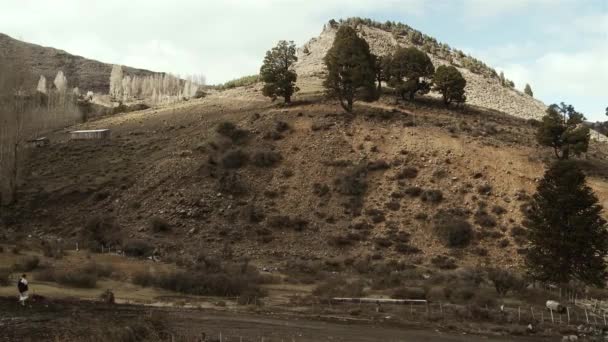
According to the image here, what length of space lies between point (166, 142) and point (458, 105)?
35.9 m

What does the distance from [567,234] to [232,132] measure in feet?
124

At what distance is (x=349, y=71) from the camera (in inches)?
2462

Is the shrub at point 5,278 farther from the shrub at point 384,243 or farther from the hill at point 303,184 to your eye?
the shrub at point 384,243

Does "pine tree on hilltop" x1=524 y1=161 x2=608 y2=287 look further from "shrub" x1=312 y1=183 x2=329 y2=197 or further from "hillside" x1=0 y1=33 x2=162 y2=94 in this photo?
"hillside" x1=0 y1=33 x2=162 y2=94

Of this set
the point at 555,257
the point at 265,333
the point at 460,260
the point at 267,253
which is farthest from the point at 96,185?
the point at 555,257

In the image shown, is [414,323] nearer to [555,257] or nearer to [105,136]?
[555,257]

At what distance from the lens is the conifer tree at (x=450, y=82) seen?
222 ft

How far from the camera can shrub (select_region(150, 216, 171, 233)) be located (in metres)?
48.0

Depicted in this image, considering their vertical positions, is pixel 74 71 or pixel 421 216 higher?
pixel 74 71

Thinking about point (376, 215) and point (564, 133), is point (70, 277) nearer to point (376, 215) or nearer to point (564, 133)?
point (376, 215)

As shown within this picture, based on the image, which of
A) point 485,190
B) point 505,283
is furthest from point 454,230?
point 505,283

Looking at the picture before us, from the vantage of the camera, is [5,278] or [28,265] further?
[28,265]

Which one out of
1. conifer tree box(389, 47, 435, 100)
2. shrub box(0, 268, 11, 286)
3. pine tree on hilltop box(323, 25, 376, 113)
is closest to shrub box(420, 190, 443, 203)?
pine tree on hilltop box(323, 25, 376, 113)

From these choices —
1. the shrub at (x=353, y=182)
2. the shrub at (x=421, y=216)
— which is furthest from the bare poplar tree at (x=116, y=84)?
the shrub at (x=421, y=216)
